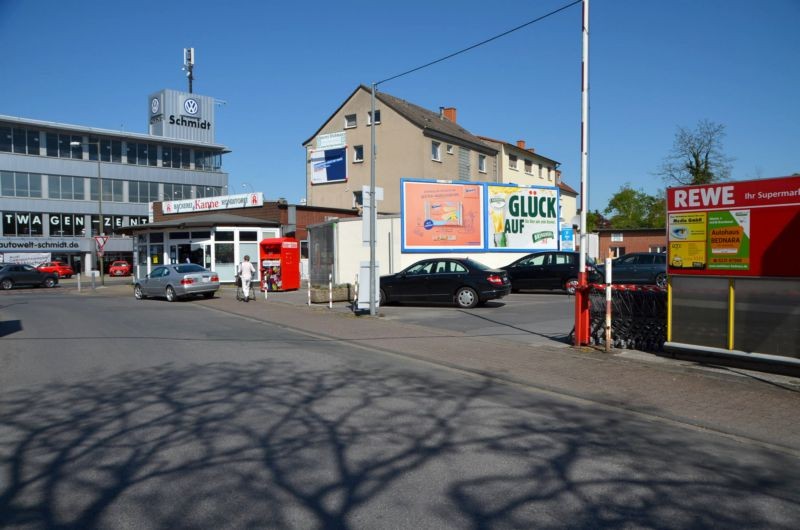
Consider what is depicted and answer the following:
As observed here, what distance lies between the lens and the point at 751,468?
4965mm

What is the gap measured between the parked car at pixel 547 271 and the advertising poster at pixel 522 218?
3420 millimetres

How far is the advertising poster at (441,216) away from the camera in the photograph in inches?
984

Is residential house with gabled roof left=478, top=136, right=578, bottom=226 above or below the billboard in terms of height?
above

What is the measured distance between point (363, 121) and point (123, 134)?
33.8 m

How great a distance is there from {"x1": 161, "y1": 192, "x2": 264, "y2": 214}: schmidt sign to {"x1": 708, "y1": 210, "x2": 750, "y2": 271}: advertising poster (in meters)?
27.9

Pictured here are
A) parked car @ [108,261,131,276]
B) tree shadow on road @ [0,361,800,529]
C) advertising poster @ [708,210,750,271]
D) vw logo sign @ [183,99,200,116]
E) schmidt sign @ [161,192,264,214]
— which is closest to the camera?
tree shadow on road @ [0,361,800,529]

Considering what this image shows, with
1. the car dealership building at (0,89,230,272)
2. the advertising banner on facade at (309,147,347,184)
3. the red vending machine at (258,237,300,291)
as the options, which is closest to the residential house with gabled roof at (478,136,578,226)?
the advertising banner on facade at (309,147,347,184)

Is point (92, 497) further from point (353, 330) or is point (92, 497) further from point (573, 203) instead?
point (573, 203)

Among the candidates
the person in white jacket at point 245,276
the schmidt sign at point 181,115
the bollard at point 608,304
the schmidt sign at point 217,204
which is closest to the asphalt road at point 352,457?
the bollard at point 608,304

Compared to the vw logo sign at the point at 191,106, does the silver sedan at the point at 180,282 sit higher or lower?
lower

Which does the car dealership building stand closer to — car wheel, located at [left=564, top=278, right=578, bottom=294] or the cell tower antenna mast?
the cell tower antenna mast

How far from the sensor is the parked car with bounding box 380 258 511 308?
18.1 meters

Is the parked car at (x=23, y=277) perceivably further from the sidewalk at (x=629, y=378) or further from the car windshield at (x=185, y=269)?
the sidewalk at (x=629, y=378)

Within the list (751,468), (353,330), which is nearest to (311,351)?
(353,330)
